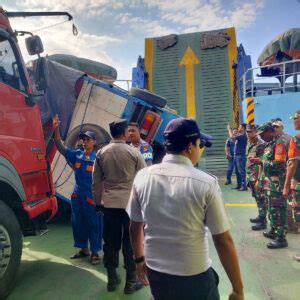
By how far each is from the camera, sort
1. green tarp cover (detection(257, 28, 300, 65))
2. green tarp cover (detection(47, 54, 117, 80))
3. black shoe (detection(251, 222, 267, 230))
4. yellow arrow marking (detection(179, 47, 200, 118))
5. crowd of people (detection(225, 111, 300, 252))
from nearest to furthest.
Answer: crowd of people (detection(225, 111, 300, 252)), black shoe (detection(251, 222, 267, 230)), green tarp cover (detection(47, 54, 117, 80)), green tarp cover (detection(257, 28, 300, 65)), yellow arrow marking (detection(179, 47, 200, 118))

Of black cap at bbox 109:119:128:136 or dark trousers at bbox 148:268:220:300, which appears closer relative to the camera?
dark trousers at bbox 148:268:220:300

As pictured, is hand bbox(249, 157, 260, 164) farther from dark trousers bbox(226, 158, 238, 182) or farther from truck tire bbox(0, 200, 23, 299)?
truck tire bbox(0, 200, 23, 299)

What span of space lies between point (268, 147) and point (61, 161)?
3147 mm

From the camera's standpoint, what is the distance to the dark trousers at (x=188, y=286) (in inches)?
57.9

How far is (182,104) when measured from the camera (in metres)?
8.77

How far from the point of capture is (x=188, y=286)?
147 cm

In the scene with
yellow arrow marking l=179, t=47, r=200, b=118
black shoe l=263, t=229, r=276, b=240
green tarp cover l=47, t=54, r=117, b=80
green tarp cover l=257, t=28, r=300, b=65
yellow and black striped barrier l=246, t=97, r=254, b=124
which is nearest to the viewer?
black shoe l=263, t=229, r=276, b=240

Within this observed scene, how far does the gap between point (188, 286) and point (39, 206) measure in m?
2.42

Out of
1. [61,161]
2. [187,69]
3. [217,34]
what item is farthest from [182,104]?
[61,161]

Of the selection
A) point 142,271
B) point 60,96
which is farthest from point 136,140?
point 142,271

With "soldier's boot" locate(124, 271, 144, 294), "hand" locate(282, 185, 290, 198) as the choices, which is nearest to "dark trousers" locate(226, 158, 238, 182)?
"hand" locate(282, 185, 290, 198)

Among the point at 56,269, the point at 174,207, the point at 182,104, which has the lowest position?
the point at 56,269

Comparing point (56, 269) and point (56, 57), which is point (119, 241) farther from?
point (56, 57)

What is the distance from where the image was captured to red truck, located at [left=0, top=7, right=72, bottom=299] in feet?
9.45
